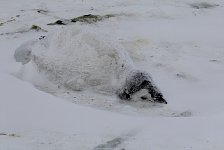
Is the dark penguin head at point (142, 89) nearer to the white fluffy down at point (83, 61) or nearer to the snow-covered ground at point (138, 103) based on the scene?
the snow-covered ground at point (138, 103)

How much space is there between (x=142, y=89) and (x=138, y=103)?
18 centimetres

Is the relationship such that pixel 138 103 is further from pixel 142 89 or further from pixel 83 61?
pixel 83 61

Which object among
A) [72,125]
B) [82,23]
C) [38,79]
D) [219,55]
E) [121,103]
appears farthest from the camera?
[82,23]

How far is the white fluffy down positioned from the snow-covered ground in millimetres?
184

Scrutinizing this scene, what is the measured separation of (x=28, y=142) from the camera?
3.97 meters

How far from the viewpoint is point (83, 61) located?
574 cm

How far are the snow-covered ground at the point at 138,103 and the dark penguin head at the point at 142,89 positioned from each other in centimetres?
12

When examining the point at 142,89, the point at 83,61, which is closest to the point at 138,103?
the point at 142,89

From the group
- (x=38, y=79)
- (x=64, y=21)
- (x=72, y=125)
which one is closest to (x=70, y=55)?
(x=38, y=79)

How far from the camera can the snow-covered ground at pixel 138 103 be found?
13.6 ft

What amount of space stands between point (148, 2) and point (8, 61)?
410 centimetres

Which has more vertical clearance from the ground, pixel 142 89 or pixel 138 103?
pixel 142 89

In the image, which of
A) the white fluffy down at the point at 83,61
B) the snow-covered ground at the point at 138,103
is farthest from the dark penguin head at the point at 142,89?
the white fluffy down at the point at 83,61

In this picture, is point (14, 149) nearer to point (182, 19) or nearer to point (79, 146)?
point (79, 146)
